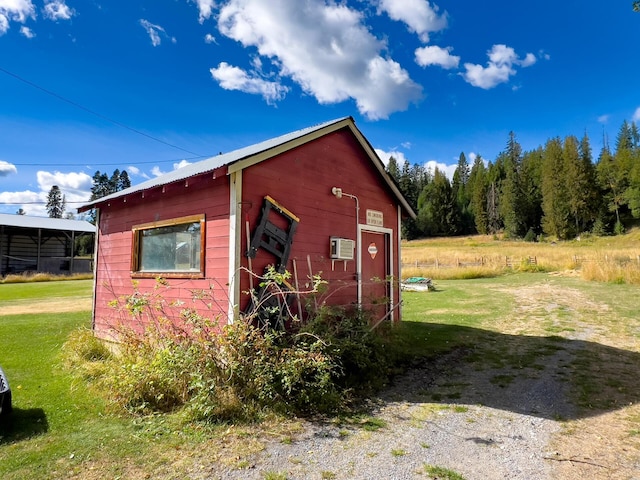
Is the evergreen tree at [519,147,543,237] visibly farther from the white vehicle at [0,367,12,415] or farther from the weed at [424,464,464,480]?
the white vehicle at [0,367,12,415]

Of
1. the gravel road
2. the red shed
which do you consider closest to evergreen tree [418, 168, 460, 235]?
the red shed

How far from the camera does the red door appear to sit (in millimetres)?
7383

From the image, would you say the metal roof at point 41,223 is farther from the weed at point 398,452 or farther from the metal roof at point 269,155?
the weed at point 398,452

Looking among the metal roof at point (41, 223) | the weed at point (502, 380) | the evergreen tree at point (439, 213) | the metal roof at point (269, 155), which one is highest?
the evergreen tree at point (439, 213)

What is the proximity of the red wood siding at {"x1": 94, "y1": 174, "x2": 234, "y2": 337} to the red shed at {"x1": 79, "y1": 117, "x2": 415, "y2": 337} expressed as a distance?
0.06 feet

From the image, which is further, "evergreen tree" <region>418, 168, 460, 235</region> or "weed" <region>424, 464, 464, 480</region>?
"evergreen tree" <region>418, 168, 460, 235</region>

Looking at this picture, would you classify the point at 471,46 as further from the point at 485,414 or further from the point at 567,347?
the point at 485,414

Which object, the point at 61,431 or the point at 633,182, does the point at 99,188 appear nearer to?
the point at 61,431

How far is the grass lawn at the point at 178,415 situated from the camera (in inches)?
120

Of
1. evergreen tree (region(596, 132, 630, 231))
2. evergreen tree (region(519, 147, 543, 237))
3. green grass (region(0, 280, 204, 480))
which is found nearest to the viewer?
green grass (region(0, 280, 204, 480))

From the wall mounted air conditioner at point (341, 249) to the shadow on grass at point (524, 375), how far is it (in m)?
2.21

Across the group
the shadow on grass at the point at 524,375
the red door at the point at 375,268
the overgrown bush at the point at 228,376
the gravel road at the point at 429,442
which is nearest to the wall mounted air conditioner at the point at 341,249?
the red door at the point at 375,268

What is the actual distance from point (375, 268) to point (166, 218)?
4265mm

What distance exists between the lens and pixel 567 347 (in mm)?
7230
